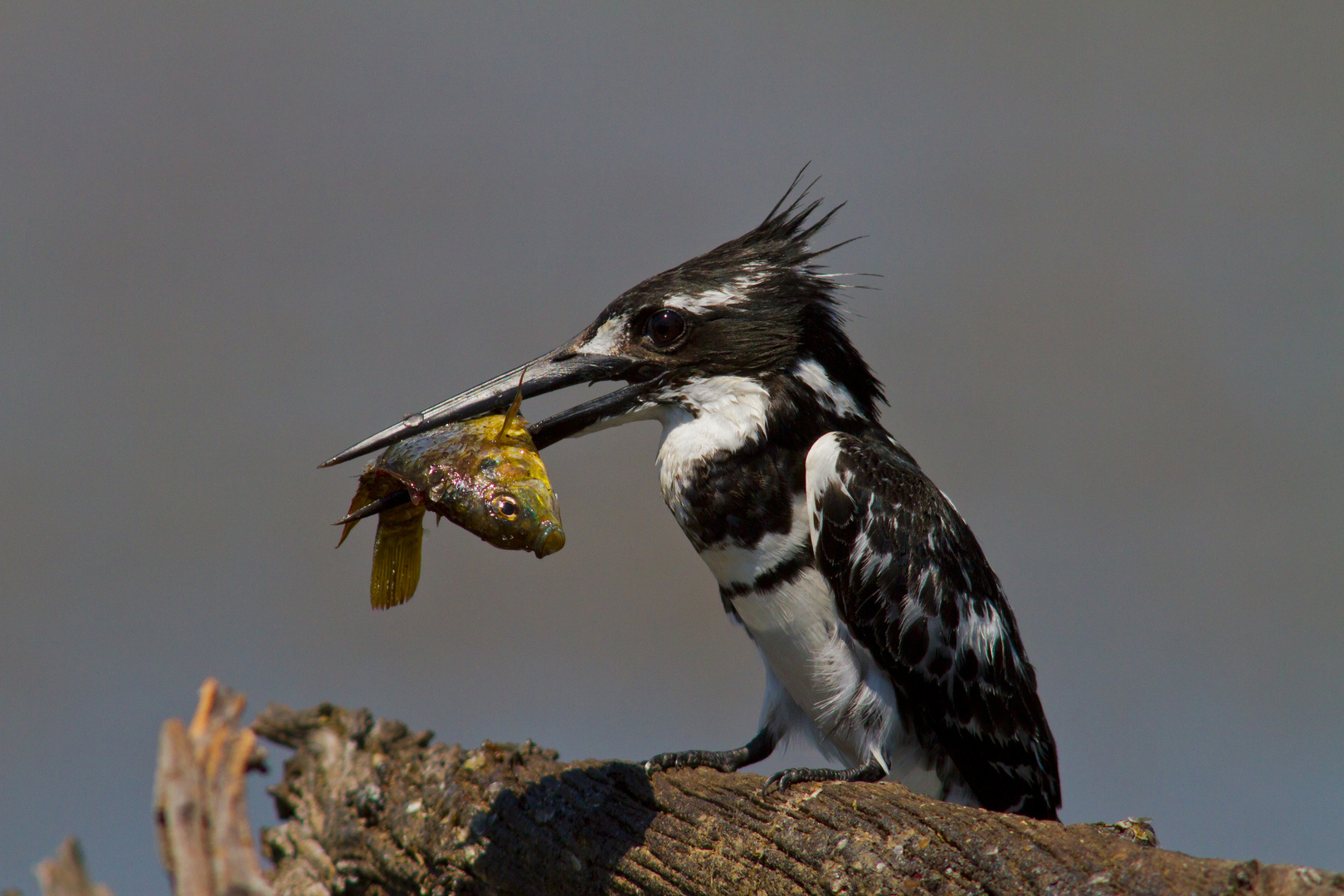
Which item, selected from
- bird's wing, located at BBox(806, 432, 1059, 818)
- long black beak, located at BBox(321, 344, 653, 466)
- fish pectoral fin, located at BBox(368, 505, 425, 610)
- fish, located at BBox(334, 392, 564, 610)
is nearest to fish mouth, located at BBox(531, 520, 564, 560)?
fish, located at BBox(334, 392, 564, 610)

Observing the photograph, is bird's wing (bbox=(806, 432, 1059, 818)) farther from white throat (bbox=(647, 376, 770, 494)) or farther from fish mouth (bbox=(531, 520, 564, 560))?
fish mouth (bbox=(531, 520, 564, 560))

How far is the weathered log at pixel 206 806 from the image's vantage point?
1.30 metres

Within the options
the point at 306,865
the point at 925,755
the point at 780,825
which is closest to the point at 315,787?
the point at 306,865

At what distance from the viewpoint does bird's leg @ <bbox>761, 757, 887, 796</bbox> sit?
2785mm

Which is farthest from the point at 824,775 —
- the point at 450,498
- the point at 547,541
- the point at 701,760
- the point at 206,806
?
the point at 206,806

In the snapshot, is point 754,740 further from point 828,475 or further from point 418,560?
point 418,560

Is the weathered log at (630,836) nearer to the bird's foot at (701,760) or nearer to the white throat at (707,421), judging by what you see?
the bird's foot at (701,760)

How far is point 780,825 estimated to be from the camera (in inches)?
101

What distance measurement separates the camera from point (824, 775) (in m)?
2.94

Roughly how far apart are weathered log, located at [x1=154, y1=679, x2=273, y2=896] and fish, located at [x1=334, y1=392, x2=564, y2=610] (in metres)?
1.21

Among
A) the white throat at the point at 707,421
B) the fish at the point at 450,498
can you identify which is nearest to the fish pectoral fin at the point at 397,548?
the fish at the point at 450,498

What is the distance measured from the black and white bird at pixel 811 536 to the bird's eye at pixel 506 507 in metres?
0.60

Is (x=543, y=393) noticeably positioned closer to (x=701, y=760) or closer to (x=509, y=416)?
(x=509, y=416)

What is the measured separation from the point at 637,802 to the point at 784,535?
0.90 meters
